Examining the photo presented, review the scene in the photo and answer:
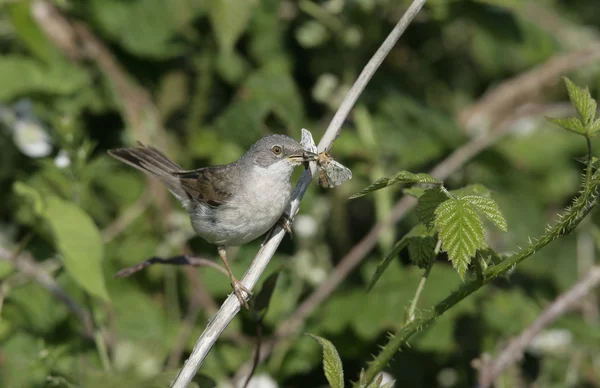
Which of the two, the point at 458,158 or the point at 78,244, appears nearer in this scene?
the point at 78,244

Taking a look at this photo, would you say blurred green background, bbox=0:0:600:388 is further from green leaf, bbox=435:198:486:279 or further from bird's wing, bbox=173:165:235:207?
green leaf, bbox=435:198:486:279

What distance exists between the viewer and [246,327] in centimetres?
526

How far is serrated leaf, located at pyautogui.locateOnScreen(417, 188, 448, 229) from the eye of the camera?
2.49 metres

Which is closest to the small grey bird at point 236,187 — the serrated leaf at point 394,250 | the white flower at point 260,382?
the serrated leaf at point 394,250

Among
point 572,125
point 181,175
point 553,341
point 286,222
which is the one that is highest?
point 553,341

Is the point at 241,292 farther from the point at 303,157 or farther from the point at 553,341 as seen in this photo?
the point at 553,341

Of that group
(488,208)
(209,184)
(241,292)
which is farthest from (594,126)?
(209,184)

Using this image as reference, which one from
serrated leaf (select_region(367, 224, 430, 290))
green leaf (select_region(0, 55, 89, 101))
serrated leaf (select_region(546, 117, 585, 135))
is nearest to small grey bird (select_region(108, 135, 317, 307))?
serrated leaf (select_region(367, 224, 430, 290))

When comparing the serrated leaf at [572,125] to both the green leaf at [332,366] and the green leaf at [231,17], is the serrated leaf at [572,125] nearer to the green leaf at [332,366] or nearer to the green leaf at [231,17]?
the green leaf at [332,366]

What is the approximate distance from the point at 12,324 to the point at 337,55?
109 inches

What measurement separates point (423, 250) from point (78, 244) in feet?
5.61

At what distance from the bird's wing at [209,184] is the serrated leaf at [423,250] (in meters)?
1.38

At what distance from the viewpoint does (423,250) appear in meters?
2.78

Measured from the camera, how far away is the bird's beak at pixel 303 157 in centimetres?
333
